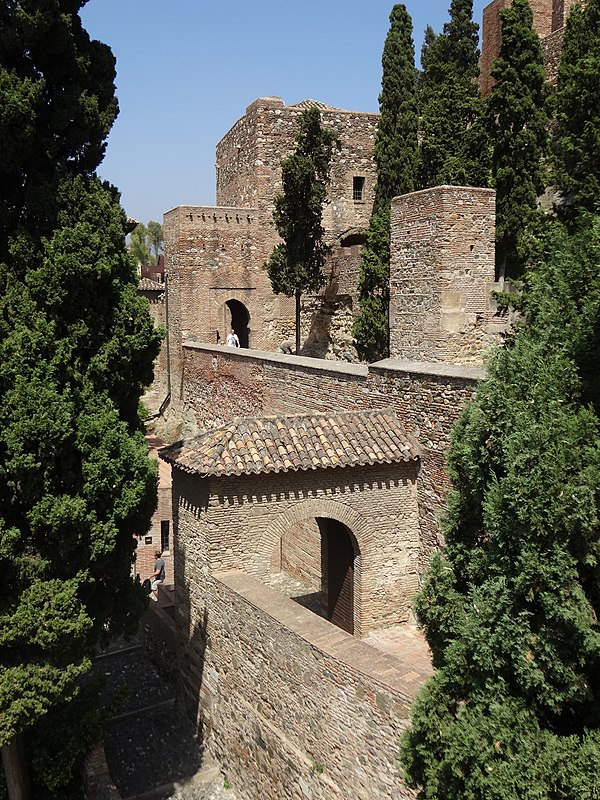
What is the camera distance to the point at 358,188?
21.0 meters

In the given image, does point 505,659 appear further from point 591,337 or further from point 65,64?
point 65,64

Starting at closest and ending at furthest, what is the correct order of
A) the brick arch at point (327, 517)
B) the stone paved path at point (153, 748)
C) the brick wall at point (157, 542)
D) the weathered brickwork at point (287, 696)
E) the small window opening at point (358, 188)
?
the weathered brickwork at point (287, 696)
the stone paved path at point (153, 748)
the brick arch at point (327, 517)
the brick wall at point (157, 542)
the small window opening at point (358, 188)

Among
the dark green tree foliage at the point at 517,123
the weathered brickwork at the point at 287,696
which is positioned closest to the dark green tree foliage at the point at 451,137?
the dark green tree foliage at the point at 517,123

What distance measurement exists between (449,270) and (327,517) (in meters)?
4.52

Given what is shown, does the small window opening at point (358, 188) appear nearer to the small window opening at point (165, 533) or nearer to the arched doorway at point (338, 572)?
the small window opening at point (165, 533)

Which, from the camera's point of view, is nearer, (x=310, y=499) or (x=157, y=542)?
(x=310, y=499)

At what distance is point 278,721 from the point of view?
7680mm

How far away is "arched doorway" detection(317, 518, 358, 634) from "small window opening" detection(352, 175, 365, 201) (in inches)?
484

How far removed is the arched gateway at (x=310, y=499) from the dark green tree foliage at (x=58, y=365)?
138 centimetres

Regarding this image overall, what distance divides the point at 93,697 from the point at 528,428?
5.85 meters

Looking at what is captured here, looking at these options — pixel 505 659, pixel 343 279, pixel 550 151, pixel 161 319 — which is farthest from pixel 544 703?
pixel 161 319

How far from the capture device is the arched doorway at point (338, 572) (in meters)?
10.4

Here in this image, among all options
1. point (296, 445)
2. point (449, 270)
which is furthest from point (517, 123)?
point (296, 445)

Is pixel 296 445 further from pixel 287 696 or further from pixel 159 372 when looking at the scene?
pixel 159 372
